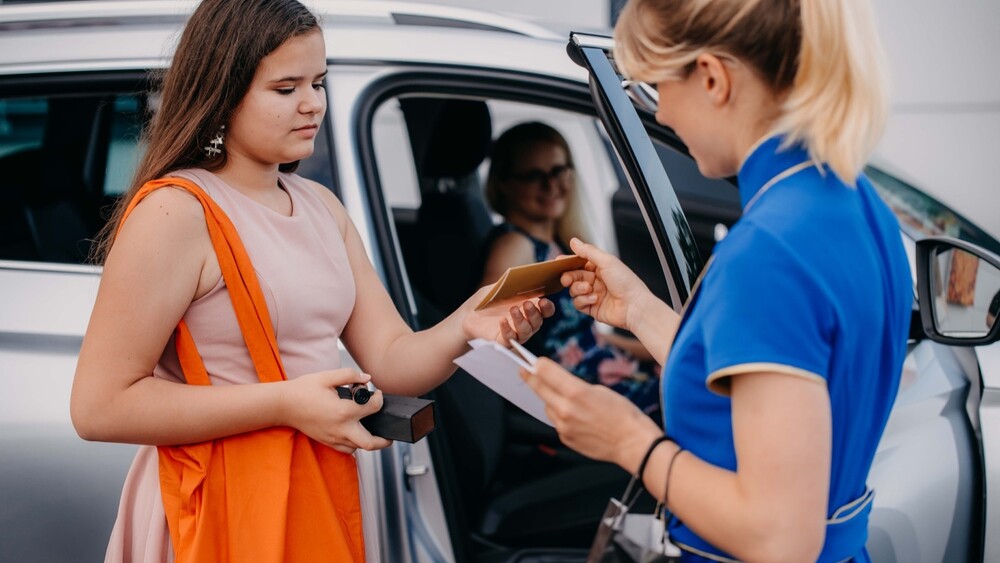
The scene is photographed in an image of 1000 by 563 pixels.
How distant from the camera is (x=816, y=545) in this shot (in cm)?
103

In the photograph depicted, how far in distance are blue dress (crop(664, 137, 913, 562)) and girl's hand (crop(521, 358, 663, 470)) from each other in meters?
0.05

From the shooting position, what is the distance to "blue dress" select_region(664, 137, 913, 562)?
100 centimetres

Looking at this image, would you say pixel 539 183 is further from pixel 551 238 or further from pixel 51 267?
pixel 51 267

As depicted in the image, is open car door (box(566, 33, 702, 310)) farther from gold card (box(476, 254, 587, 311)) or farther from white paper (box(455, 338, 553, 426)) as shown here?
white paper (box(455, 338, 553, 426))

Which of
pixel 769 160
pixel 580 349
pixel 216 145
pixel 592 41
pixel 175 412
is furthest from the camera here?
pixel 580 349

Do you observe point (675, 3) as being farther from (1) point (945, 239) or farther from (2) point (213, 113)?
(1) point (945, 239)

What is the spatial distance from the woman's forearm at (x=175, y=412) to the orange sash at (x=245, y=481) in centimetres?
4

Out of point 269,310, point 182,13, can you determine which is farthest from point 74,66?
point 269,310

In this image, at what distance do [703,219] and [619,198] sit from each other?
54cm

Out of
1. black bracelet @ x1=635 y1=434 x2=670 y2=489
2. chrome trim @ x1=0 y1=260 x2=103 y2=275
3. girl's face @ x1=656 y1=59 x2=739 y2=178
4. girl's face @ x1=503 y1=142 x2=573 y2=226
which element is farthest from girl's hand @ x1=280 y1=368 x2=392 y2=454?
girl's face @ x1=503 y1=142 x2=573 y2=226

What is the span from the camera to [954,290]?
6.57 ft

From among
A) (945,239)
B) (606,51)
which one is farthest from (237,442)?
(945,239)

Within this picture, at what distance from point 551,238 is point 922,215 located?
1.23 metres

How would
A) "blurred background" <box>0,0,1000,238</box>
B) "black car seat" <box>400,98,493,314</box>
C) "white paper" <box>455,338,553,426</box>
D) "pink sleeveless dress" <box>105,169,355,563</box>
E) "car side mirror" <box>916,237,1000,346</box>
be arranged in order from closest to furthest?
"white paper" <box>455,338,553,426</box> < "pink sleeveless dress" <box>105,169,355,563</box> < "car side mirror" <box>916,237,1000,346</box> < "black car seat" <box>400,98,493,314</box> < "blurred background" <box>0,0,1000,238</box>
